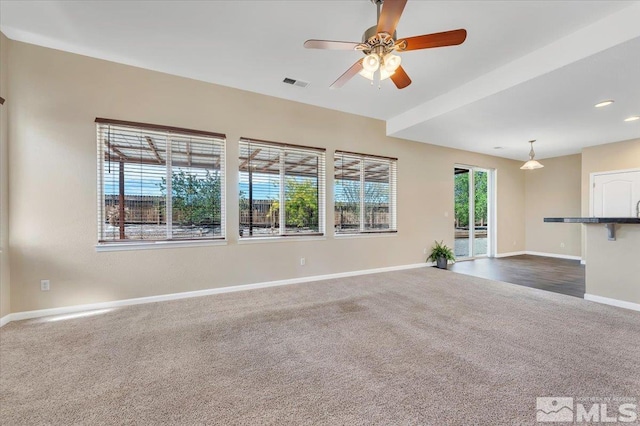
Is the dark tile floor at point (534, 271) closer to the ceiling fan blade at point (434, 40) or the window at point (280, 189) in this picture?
the window at point (280, 189)

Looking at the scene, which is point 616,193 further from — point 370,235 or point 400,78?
point 400,78

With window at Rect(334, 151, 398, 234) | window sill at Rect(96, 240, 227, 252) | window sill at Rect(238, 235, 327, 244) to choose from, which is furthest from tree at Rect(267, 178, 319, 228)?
window sill at Rect(96, 240, 227, 252)

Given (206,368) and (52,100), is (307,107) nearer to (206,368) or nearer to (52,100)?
(52,100)

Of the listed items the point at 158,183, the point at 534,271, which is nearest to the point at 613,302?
the point at 534,271

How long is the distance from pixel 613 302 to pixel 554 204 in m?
5.05

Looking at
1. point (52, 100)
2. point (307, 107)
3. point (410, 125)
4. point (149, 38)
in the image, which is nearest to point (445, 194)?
point (410, 125)

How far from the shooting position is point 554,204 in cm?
744

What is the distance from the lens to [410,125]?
4.91 meters

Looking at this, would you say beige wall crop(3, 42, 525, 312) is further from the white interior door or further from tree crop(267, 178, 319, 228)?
the white interior door

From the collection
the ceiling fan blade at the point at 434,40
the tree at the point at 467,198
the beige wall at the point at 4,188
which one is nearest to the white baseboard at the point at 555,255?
the tree at the point at 467,198

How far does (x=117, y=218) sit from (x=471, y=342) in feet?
14.2

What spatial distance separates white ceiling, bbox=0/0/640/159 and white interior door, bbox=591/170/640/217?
2.04 m

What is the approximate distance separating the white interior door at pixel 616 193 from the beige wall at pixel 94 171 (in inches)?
228

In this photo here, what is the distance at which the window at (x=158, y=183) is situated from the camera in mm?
3418
